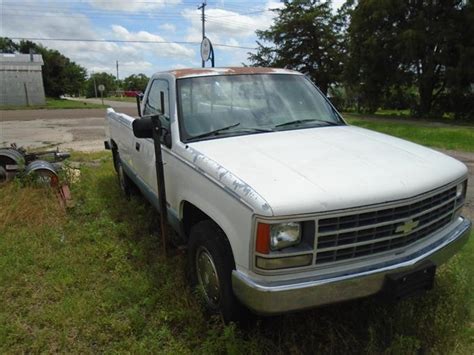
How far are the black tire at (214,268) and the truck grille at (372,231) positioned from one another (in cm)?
63

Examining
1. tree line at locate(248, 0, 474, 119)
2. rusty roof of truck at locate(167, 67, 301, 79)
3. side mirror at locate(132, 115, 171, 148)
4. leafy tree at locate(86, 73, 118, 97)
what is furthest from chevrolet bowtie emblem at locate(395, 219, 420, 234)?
leafy tree at locate(86, 73, 118, 97)

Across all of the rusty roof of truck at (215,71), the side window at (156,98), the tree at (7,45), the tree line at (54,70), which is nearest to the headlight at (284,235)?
the side window at (156,98)

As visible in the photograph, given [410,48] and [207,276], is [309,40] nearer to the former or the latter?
[410,48]

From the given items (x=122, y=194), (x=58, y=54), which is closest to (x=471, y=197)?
(x=122, y=194)

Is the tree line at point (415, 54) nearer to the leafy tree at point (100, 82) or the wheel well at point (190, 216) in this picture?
the wheel well at point (190, 216)

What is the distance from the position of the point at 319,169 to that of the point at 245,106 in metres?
1.32

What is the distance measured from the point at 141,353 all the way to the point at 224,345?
1.78 ft

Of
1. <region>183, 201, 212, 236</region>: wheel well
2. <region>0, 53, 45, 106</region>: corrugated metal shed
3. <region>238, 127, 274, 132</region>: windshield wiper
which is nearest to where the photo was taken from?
<region>183, 201, 212, 236</region>: wheel well

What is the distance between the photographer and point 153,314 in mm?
3047

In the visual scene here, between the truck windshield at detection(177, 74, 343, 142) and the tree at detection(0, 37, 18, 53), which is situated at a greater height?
the tree at detection(0, 37, 18, 53)

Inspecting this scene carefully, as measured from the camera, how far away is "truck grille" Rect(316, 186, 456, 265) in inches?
87.6

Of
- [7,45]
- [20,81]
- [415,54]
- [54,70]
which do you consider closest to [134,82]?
[7,45]

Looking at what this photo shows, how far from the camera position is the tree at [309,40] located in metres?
38.5

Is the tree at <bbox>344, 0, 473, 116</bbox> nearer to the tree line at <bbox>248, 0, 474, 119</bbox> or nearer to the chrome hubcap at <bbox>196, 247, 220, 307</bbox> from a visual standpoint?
the tree line at <bbox>248, 0, 474, 119</bbox>
